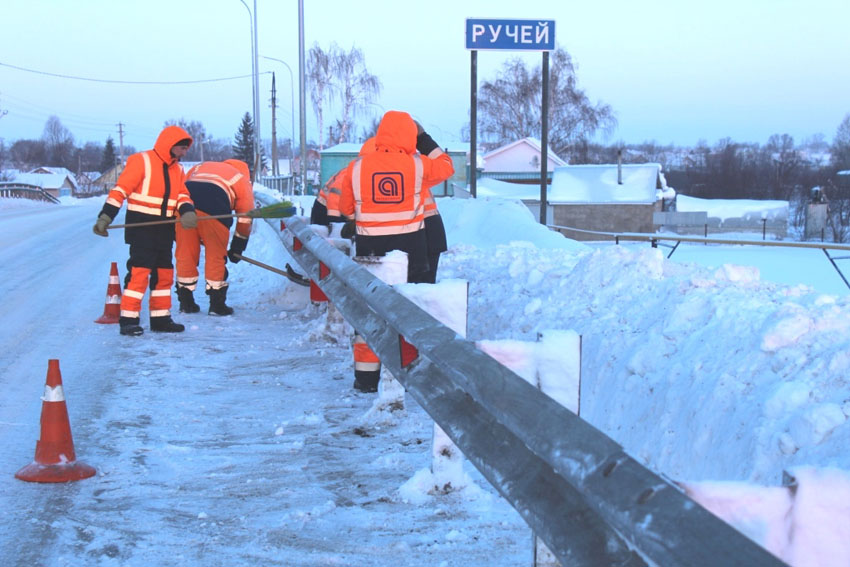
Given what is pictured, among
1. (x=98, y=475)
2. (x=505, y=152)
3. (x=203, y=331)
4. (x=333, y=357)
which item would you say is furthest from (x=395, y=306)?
(x=505, y=152)

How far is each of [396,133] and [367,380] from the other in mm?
1789

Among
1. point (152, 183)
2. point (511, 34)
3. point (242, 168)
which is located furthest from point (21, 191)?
point (152, 183)

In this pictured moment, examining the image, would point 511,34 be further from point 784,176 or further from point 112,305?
point 784,176

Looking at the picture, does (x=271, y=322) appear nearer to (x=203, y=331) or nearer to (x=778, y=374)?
(x=203, y=331)

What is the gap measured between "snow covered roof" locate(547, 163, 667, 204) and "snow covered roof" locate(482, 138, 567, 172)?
991cm

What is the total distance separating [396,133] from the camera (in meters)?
6.25

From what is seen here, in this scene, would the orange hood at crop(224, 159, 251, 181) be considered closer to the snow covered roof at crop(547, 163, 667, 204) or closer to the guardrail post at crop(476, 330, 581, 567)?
the guardrail post at crop(476, 330, 581, 567)

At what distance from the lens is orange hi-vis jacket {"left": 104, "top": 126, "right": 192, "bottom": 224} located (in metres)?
8.18

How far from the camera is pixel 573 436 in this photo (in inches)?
79.0

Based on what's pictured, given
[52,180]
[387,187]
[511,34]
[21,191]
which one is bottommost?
[21,191]

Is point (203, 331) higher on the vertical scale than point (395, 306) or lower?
lower

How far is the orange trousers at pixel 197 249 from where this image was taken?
9.13m

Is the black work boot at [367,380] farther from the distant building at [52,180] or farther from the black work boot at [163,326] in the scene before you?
the distant building at [52,180]

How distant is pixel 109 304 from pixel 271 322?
1.52 meters
